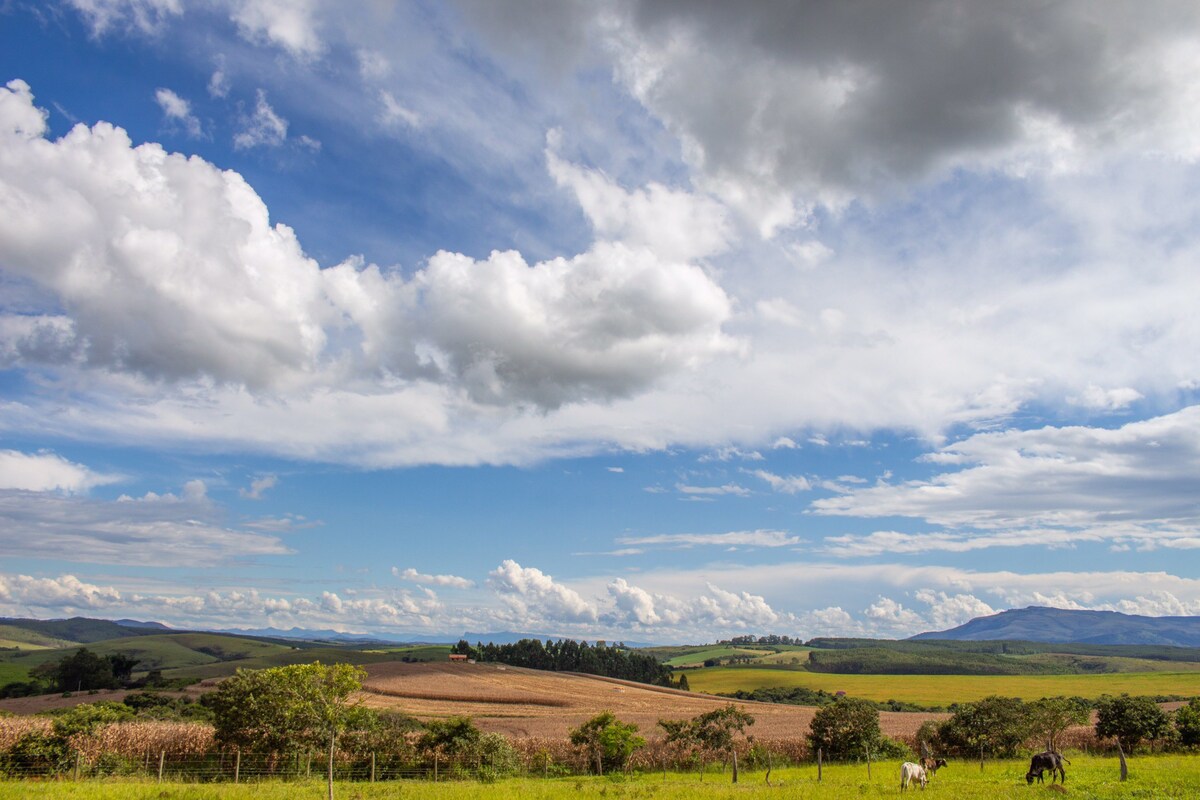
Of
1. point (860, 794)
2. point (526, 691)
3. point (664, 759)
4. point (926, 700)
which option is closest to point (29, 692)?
point (526, 691)

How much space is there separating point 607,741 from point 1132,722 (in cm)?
4198

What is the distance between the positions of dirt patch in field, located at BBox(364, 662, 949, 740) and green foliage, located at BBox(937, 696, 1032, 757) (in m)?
11.4

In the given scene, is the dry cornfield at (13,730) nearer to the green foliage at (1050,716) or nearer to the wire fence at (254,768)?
the wire fence at (254,768)

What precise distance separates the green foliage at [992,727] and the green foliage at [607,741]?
25.0 m

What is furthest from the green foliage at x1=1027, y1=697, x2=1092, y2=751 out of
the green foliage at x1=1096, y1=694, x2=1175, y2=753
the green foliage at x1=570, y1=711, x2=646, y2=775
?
the green foliage at x1=570, y1=711, x2=646, y2=775

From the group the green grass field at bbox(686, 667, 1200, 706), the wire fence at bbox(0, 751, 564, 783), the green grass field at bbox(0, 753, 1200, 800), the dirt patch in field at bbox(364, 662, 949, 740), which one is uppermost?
the green grass field at bbox(0, 753, 1200, 800)

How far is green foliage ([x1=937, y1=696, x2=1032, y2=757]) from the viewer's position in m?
51.5

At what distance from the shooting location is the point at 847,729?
53.4 metres

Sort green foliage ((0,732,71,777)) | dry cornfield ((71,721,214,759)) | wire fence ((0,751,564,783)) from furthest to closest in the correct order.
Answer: dry cornfield ((71,721,214,759)) → wire fence ((0,751,564,783)) → green foliage ((0,732,71,777))

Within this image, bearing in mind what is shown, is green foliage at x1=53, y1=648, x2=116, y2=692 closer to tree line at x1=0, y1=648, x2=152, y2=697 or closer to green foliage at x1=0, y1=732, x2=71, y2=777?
tree line at x1=0, y1=648, x2=152, y2=697

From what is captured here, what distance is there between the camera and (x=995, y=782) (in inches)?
1399

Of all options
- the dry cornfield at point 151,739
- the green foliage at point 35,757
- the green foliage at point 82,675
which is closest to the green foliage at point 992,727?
the dry cornfield at point 151,739

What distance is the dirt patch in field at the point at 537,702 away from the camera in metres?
79.3

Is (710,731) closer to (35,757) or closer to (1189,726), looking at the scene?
(1189,726)
